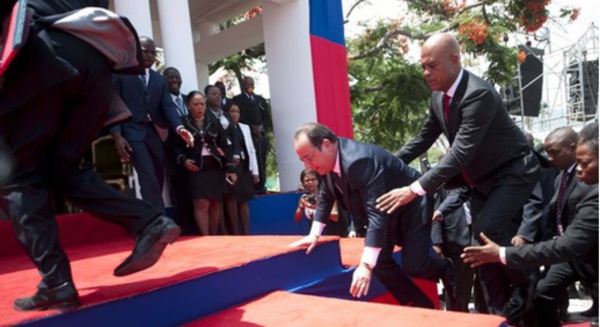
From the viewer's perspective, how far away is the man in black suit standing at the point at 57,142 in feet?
6.01

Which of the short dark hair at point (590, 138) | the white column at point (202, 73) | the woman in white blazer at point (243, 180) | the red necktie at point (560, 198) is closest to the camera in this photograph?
the short dark hair at point (590, 138)

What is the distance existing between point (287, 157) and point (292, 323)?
4.73 metres

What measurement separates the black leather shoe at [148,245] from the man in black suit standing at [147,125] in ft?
6.23

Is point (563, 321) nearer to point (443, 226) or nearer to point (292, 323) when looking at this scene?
point (443, 226)

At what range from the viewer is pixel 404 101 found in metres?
10.6

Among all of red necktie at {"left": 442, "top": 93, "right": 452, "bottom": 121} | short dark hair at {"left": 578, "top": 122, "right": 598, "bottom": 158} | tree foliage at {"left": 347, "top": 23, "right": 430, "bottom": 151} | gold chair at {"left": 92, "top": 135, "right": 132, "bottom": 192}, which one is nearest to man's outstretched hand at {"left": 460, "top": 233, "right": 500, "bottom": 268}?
short dark hair at {"left": 578, "top": 122, "right": 598, "bottom": 158}

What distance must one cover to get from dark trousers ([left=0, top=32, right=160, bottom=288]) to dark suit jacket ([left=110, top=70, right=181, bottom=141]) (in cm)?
180

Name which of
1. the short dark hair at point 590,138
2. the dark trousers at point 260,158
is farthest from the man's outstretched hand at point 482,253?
the dark trousers at point 260,158

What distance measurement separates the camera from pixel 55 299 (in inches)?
71.6

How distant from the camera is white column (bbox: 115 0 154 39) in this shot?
473 centimetres

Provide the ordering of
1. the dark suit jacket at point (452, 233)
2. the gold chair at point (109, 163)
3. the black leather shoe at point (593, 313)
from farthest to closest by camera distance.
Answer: the gold chair at point (109, 163), the dark suit jacket at point (452, 233), the black leather shoe at point (593, 313)

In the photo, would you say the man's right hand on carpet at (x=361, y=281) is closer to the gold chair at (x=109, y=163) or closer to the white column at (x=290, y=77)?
the gold chair at (x=109, y=163)

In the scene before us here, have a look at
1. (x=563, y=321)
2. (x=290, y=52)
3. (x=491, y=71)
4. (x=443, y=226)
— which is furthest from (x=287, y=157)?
(x=491, y=71)

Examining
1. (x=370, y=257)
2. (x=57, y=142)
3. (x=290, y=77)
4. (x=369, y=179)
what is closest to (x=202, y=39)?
(x=290, y=77)
